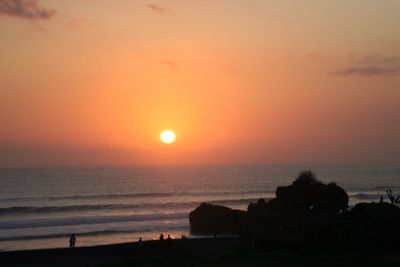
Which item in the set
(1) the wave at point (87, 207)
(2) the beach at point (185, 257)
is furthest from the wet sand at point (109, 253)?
(1) the wave at point (87, 207)

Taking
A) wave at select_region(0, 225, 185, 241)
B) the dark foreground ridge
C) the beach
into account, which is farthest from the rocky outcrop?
the beach

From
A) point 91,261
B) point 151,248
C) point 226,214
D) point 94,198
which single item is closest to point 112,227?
point 226,214

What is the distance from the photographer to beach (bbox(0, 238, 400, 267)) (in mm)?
27406

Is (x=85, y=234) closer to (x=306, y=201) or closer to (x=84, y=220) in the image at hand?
(x=84, y=220)

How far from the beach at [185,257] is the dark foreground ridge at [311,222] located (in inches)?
79.1

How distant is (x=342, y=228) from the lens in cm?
3341

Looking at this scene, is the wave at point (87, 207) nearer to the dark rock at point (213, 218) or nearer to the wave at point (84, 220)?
the wave at point (84, 220)

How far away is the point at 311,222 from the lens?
122 ft

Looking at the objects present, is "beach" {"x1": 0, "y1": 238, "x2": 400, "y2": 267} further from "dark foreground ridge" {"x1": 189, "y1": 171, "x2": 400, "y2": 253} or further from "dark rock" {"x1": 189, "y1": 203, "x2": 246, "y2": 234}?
"dark rock" {"x1": 189, "y1": 203, "x2": 246, "y2": 234}

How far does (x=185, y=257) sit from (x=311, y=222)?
9.43m

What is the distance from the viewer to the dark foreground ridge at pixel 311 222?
32.8 metres

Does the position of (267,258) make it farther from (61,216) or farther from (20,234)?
(61,216)

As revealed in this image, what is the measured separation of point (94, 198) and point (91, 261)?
71.9 meters

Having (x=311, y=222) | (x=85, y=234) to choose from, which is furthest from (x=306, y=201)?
(x=311, y=222)
